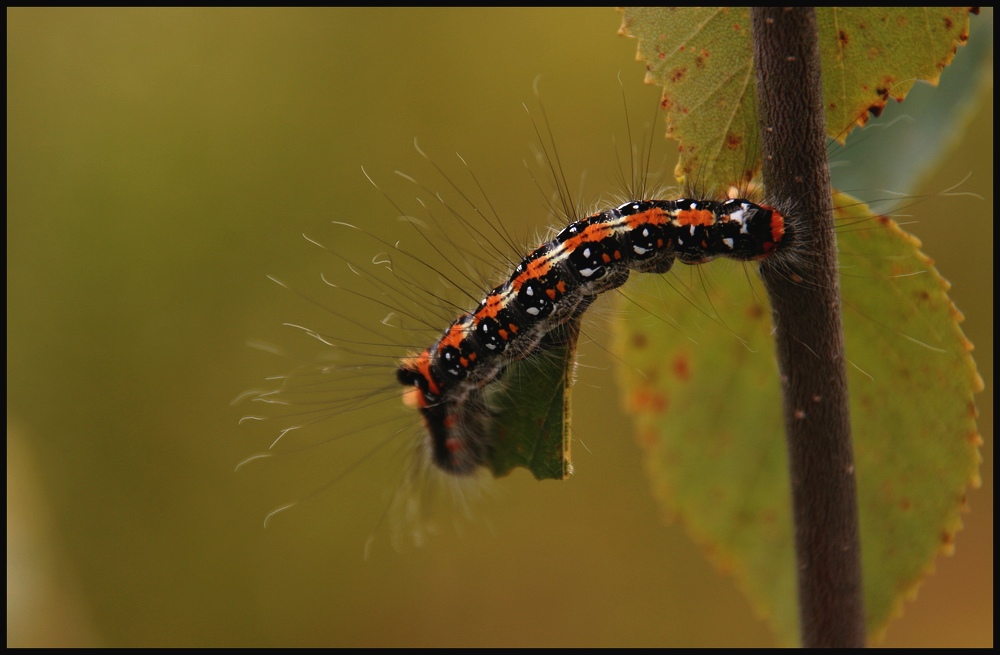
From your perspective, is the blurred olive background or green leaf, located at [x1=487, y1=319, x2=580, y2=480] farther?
the blurred olive background

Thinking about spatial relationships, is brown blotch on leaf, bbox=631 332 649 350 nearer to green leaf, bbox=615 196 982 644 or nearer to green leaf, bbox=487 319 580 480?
green leaf, bbox=615 196 982 644

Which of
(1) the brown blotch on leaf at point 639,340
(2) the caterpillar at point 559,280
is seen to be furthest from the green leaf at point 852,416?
(2) the caterpillar at point 559,280

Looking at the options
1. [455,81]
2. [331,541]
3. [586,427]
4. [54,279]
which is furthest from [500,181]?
[54,279]

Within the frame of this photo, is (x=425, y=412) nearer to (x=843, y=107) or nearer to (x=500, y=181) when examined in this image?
(x=843, y=107)

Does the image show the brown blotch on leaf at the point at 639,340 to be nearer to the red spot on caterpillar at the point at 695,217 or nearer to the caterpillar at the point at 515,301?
the caterpillar at the point at 515,301

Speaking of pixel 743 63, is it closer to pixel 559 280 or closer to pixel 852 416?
pixel 559 280

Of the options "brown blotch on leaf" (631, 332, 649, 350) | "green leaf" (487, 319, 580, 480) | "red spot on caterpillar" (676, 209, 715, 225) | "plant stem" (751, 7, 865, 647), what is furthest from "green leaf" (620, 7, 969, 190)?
"brown blotch on leaf" (631, 332, 649, 350)

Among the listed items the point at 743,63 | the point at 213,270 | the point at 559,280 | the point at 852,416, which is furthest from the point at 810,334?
the point at 213,270
